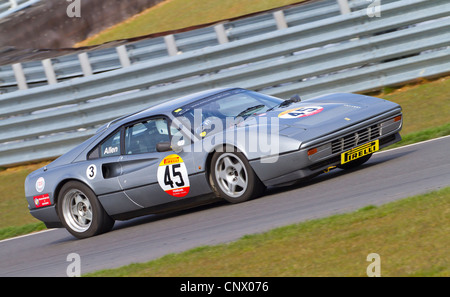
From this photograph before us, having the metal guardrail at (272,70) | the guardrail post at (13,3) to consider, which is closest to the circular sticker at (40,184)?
the metal guardrail at (272,70)

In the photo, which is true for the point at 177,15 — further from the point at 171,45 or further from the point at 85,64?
the point at 171,45

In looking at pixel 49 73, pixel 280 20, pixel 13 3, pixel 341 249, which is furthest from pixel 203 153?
pixel 13 3

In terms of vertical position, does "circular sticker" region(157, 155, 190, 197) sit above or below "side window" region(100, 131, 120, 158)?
below

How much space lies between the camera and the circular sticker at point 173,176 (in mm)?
7336

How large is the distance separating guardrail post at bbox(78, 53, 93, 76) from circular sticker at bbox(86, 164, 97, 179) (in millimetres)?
4428

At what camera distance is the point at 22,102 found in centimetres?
1235

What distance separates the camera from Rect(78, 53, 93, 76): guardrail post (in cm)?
1202

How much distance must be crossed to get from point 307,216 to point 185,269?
1347mm

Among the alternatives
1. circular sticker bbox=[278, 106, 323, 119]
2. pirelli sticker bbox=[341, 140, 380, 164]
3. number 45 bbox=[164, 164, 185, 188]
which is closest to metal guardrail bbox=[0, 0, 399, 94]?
circular sticker bbox=[278, 106, 323, 119]

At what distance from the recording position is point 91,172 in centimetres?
797

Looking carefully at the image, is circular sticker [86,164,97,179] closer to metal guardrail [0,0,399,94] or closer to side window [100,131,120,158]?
side window [100,131,120,158]

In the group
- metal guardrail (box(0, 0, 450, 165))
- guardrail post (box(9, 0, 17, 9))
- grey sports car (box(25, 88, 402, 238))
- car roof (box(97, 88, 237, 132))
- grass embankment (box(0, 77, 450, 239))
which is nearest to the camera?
grey sports car (box(25, 88, 402, 238))

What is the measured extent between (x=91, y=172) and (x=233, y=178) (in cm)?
180

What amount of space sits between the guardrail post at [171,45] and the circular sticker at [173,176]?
463cm
